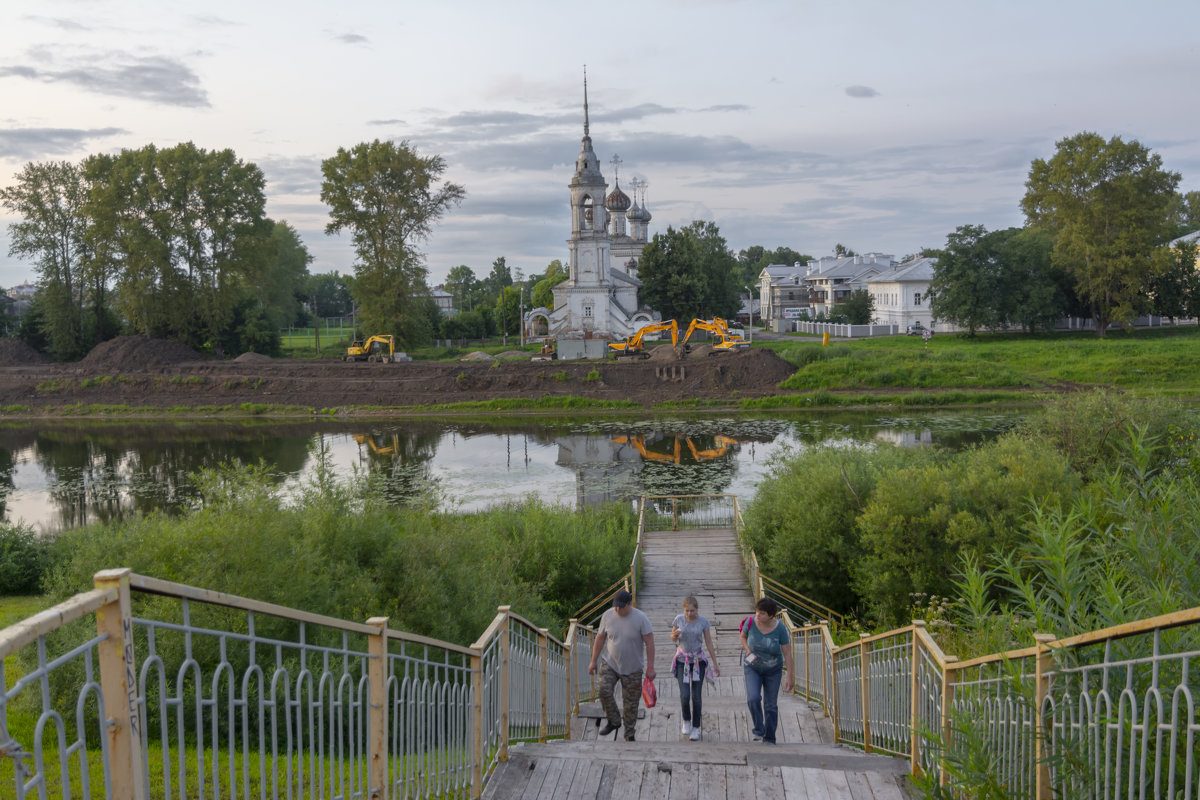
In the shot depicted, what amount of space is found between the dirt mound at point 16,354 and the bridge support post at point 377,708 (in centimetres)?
7254

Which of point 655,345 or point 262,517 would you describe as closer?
point 262,517

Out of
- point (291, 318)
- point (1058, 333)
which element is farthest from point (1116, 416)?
point (291, 318)

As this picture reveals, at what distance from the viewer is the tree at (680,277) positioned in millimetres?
75562

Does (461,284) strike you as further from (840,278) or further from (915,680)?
(915,680)

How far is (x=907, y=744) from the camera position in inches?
292

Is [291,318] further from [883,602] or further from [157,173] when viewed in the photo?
[883,602]

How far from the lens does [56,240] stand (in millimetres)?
69500

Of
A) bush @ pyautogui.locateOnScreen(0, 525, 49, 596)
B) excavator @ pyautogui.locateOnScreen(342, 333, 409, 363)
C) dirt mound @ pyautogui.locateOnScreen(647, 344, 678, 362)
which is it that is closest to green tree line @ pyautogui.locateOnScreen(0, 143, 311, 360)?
excavator @ pyautogui.locateOnScreen(342, 333, 409, 363)

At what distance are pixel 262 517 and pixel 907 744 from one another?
26.8 ft

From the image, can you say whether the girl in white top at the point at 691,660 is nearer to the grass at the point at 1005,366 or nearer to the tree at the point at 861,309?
the grass at the point at 1005,366

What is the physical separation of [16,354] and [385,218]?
2866 cm

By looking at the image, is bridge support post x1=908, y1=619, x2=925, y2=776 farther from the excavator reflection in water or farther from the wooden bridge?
the excavator reflection in water

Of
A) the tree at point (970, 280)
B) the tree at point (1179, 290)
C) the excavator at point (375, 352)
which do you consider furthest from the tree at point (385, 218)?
the tree at point (1179, 290)

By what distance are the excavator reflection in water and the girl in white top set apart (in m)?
25.6
